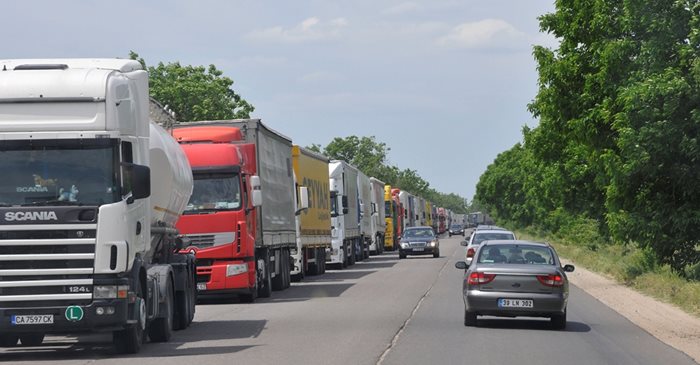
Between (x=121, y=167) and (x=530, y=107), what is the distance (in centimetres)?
2702

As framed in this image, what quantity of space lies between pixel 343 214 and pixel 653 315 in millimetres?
23593

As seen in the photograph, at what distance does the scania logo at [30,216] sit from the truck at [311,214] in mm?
19343

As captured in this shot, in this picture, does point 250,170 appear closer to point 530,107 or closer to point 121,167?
point 121,167

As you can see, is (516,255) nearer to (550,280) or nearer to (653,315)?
(550,280)

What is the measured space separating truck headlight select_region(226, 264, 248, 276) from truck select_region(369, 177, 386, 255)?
3463cm

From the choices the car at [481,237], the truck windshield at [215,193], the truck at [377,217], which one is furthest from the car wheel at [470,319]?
the truck at [377,217]

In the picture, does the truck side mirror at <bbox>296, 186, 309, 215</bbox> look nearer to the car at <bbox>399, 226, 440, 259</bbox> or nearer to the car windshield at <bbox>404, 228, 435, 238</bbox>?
the car at <bbox>399, 226, 440, 259</bbox>

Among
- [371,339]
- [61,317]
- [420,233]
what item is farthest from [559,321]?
[420,233]

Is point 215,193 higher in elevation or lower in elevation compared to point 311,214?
higher

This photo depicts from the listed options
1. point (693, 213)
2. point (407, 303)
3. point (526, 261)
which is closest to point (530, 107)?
point (693, 213)

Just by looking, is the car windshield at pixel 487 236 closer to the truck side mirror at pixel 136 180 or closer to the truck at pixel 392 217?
the truck side mirror at pixel 136 180

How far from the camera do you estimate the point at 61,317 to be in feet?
50.0

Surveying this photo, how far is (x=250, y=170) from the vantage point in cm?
2675

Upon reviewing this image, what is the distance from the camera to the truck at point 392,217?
73.8m
